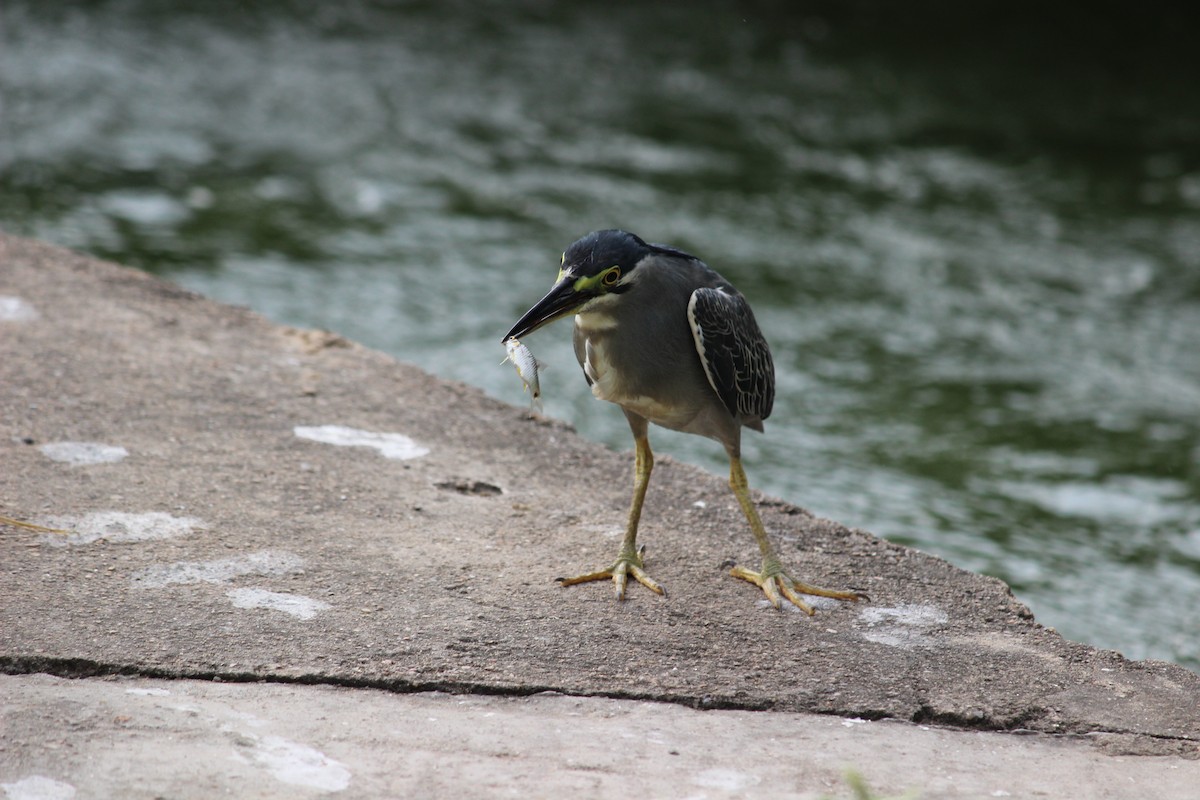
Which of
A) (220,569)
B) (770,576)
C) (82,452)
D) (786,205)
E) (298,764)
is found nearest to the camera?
(298,764)

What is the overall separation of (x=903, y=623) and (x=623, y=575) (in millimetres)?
739

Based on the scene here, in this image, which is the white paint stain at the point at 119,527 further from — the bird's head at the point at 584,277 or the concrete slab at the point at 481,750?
the bird's head at the point at 584,277

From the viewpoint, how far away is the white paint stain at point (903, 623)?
3.33 meters

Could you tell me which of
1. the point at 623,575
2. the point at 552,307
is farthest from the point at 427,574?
the point at 552,307

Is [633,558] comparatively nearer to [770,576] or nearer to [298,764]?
[770,576]

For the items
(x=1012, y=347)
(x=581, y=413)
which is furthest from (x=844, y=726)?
(x=1012, y=347)

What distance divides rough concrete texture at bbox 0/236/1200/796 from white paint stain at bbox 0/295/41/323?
0.12 meters

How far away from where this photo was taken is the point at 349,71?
10.9 meters

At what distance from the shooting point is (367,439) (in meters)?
4.30

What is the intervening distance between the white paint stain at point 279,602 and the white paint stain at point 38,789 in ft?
2.70

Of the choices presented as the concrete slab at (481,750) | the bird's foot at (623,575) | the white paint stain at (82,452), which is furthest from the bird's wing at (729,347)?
the white paint stain at (82,452)

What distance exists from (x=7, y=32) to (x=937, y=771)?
10.5 meters

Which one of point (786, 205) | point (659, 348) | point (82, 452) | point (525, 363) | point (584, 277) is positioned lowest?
point (82, 452)

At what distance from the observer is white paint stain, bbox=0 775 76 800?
2312 millimetres
